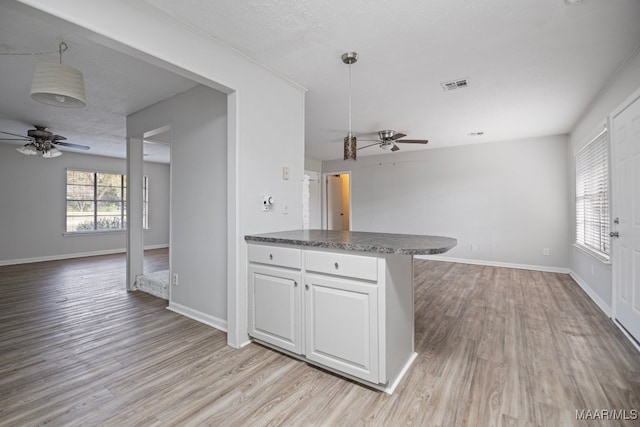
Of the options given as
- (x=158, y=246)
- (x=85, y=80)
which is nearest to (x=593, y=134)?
(x=85, y=80)

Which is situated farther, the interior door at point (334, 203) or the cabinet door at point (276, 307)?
the interior door at point (334, 203)

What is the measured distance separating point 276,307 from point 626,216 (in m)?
3.19

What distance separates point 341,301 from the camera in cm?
188

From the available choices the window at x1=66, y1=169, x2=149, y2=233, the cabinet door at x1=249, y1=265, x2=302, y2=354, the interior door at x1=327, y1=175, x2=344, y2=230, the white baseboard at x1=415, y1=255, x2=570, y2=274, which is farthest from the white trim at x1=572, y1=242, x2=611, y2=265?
the window at x1=66, y1=169, x2=149, y2=233

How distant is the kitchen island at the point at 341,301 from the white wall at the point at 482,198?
433 centimetres

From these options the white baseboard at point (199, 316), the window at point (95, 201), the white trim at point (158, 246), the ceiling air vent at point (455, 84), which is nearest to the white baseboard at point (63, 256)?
the white trim at point (158, 246)

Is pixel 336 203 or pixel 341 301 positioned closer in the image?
pixel 341 301

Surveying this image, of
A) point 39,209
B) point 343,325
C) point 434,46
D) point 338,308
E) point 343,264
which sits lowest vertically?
point 343,325

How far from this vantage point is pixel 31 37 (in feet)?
7.19

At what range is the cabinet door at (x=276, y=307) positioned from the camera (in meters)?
2.12

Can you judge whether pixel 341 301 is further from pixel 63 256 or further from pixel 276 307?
pixel 63 256

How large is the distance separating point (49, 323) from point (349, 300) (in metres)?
3.09

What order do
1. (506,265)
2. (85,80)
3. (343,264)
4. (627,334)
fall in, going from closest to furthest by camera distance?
(343,264) → (627,334) → (85,80) → (506,265)

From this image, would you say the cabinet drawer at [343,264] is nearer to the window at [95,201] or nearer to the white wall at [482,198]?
the white wall at [482,198]
